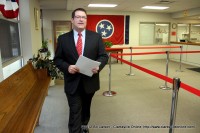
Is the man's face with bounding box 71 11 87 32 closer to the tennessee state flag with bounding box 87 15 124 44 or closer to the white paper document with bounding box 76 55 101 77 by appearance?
the white paper document with bounding box 76 55 101 77

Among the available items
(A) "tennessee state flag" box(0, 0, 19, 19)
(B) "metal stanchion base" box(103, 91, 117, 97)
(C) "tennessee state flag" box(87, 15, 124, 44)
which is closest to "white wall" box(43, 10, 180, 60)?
(C) "tennessee state flag" box(87, 15, 124, 44)

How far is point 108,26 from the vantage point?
354 inches

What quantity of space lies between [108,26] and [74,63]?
728 cm

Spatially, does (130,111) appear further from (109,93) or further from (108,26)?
(108,26)

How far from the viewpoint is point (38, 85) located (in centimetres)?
306

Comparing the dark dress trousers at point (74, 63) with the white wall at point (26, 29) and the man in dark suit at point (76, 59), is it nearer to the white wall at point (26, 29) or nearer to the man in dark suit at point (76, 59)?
the man in dark suit at point (76, 59)

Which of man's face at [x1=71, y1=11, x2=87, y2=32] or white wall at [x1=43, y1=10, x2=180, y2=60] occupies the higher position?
white wall at [x1=43, y1=10, x2=180, y2=60]

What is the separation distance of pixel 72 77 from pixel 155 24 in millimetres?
8553

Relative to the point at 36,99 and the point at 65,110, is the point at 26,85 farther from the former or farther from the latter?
Result: the point at 65,110

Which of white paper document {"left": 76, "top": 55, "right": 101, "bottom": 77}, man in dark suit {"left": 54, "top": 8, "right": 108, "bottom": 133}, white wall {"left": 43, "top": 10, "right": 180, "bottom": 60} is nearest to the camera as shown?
white paper document {"left": 76, "top": 55, "right": 101, "bottom": 77}

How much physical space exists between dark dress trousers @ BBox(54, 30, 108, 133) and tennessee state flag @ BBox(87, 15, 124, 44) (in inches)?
273

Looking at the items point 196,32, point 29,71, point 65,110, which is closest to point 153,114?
point 65,110

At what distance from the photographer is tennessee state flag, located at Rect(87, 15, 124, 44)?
8.81 metres

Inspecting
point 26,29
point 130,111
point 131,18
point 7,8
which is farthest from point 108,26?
point 7,8
